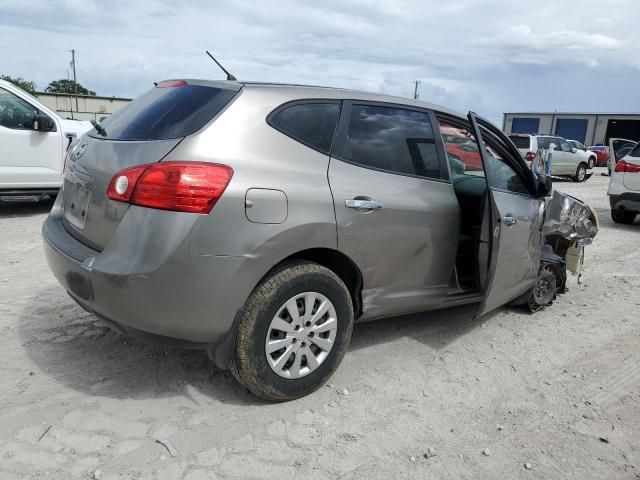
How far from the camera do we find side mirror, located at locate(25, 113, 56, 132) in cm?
779

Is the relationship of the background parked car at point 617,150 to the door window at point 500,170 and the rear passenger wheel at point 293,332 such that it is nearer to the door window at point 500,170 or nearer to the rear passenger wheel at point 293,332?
the door window at point 500,170

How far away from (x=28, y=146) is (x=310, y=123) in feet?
20.1

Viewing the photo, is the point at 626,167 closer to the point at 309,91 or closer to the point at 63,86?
the point at 309,91

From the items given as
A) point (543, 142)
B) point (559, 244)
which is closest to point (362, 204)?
point (559, 244)

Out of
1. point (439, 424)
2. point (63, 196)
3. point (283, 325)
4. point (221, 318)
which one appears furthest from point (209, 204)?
point (439, 424)

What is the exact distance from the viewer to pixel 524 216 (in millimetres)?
4180

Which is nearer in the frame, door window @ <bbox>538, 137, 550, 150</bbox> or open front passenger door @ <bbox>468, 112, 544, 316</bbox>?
open front passenger door @ <bbox>468, 112, 544, 316</bbox>

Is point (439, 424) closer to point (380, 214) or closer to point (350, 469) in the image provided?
point (350, 469)

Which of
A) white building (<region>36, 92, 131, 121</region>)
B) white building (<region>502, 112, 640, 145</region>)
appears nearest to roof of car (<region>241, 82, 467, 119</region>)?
white building (<region>36, 92, 131, 121</region>)

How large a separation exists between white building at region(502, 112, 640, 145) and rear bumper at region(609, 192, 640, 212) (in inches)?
1793

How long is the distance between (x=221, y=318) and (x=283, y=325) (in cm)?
38

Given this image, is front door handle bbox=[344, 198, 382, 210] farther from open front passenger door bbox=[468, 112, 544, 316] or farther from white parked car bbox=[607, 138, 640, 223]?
white parked car bbox=[607, 138, 640, 223]

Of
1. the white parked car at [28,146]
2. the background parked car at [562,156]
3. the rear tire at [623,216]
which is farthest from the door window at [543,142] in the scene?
the white parked car at [28,146]

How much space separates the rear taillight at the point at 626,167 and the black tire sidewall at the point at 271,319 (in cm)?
823
